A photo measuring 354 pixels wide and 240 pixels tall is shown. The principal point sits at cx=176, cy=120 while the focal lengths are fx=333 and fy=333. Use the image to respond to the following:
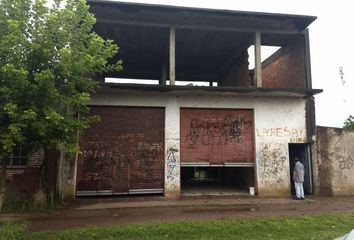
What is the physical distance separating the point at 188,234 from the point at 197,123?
22.1ft

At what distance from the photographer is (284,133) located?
14.5 metres

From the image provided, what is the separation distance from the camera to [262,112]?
1443cm

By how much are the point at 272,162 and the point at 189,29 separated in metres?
6.76

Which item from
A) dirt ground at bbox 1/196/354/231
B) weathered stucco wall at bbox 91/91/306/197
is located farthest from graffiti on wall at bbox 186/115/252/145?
dirt ground at bbox 1/196/354/231

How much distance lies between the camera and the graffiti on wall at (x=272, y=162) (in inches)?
554

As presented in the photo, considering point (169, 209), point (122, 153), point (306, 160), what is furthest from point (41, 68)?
point (306, 160)

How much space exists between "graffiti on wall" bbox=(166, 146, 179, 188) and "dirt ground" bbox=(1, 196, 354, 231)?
72 centimetres

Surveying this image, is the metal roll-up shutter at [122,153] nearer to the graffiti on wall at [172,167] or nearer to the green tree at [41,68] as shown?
the graffiti on wall at [172,167]

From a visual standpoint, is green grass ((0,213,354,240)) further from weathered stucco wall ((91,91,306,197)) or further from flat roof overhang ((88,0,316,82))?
flat roof overhang ((88,0,316,82))

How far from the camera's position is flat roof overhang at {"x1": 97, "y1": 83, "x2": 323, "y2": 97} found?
42.6ft

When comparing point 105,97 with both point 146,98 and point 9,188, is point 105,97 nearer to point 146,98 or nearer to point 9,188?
point 146,98

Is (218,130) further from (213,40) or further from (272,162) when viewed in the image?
(213,40)

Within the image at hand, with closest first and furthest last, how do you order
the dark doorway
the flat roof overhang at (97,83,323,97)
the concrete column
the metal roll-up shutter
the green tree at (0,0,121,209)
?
the green tree at (0,0,121,209) < the flat roof overhang at (97,83,323,97) < the metal roll-up shutter < the concrete column < the dark doorway

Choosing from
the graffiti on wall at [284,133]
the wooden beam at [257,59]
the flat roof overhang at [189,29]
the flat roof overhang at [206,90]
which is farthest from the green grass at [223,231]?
the flat roof overhang at [189,29]
